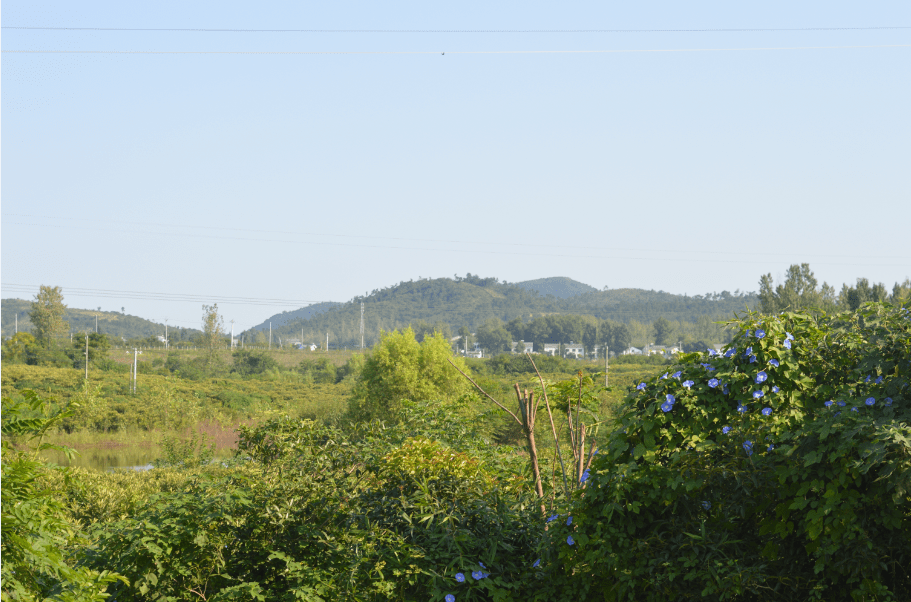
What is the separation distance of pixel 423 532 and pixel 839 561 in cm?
173

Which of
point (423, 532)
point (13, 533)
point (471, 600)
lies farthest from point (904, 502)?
point (13, 533)

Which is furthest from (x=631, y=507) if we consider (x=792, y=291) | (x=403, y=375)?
(x=792, y=291)

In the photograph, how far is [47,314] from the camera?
160 feet

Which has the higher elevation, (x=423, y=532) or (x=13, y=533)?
(x=13, y=533)

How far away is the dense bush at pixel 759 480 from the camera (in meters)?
2.30

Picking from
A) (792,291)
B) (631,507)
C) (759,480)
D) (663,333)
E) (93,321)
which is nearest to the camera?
(759,480)

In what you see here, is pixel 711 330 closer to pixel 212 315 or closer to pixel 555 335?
pixel 555 335

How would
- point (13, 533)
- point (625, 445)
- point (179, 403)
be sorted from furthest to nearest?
point (179, 403) → point (625, 445) → point (13, 533)

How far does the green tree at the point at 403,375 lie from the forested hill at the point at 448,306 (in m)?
124

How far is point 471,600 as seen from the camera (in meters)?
2.95

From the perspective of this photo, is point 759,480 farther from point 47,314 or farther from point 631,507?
point 47,314

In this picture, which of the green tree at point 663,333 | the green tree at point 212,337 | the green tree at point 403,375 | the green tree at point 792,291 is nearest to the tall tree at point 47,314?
the green tree at point 212,337

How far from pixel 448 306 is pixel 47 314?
12466 centimetres

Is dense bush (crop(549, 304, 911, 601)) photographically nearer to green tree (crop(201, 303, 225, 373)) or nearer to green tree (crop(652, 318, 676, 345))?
green tree (crop(201, 303, 225, 373))
